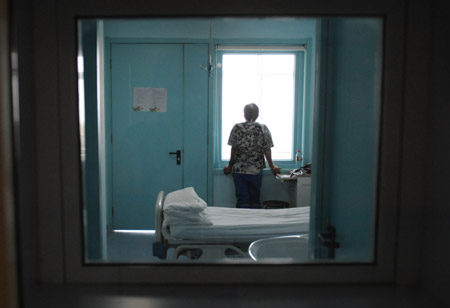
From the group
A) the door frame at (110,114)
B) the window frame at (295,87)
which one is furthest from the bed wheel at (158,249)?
the window frame at (295,87)

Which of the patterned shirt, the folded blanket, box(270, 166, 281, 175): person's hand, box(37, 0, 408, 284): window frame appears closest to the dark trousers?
the patterned shirt

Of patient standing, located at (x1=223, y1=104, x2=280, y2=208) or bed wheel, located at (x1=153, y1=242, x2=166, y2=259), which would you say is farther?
patient standing, located at (x1=223, y1=104, x2=280, y2=208)

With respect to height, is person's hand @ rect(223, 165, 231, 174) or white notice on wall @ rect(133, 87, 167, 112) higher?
white notice on wall @ rect(133, 87, 167, 112)

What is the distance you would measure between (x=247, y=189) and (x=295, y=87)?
126 cm

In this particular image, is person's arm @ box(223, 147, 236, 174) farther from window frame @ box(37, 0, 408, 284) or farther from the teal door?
window frame @ box(37, 0, 408, 284)

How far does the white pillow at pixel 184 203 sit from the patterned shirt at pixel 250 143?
1.09 m

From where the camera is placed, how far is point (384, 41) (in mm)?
604

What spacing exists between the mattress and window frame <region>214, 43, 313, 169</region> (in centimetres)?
139

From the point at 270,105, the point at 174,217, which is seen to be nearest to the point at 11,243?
the point at 174,217

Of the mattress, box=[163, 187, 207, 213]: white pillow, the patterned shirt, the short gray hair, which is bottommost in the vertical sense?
the mattress

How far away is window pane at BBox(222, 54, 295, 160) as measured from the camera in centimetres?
367

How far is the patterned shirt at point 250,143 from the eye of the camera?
3.21m

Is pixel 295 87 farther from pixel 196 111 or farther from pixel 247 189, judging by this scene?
pixel 247 189

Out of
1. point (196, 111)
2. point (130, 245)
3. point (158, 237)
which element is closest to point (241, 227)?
point (158, 237)
